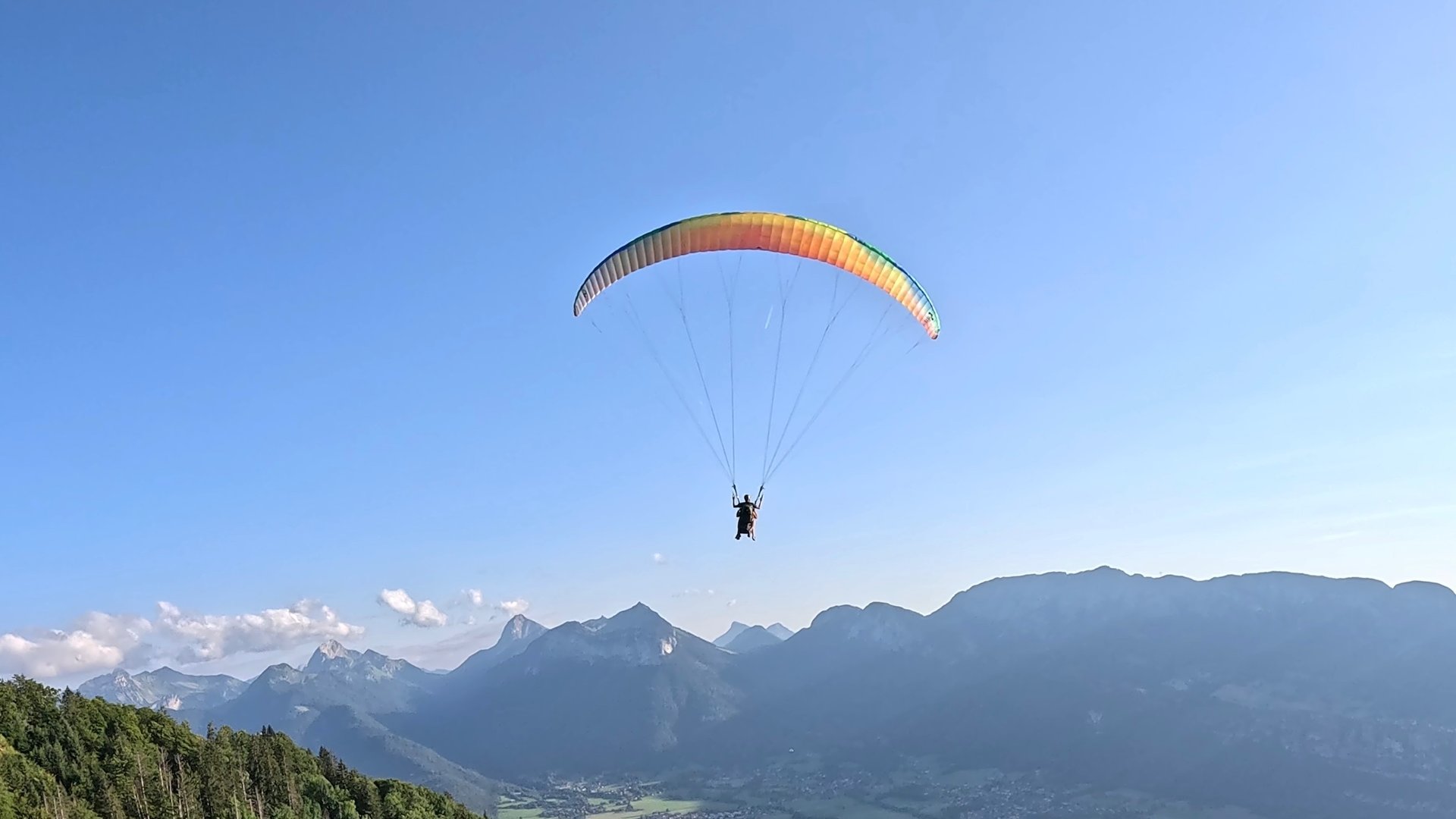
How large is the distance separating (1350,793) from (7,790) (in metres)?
229

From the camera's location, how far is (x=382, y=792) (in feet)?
253

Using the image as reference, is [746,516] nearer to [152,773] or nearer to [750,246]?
[750,246]

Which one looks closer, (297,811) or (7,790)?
(7,790)

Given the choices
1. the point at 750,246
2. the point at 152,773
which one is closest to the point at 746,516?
the point at 750,246

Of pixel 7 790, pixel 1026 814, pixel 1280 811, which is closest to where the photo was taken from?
pixel 7 790

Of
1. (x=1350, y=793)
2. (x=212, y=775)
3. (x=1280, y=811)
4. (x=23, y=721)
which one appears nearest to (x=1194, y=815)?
(x=1280, y=811)

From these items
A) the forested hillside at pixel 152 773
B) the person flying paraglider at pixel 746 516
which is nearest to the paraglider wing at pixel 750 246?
the person flying paraglider at pixel 746 516

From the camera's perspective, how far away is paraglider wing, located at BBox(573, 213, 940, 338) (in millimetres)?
34281

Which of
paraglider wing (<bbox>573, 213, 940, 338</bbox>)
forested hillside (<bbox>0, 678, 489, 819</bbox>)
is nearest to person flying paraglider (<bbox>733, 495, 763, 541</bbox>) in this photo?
paraglider wing (<bbox>573, 213, 940, 338</bbox>)

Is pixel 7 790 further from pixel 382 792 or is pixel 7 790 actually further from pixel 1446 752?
pixel 1446 752

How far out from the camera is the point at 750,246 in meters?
34.9

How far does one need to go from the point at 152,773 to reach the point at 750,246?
61970 mm

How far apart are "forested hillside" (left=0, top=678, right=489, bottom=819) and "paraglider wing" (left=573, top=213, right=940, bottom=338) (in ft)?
144

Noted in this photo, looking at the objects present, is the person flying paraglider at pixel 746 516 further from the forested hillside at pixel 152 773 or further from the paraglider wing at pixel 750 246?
the forested hillside at pixel 152 773
